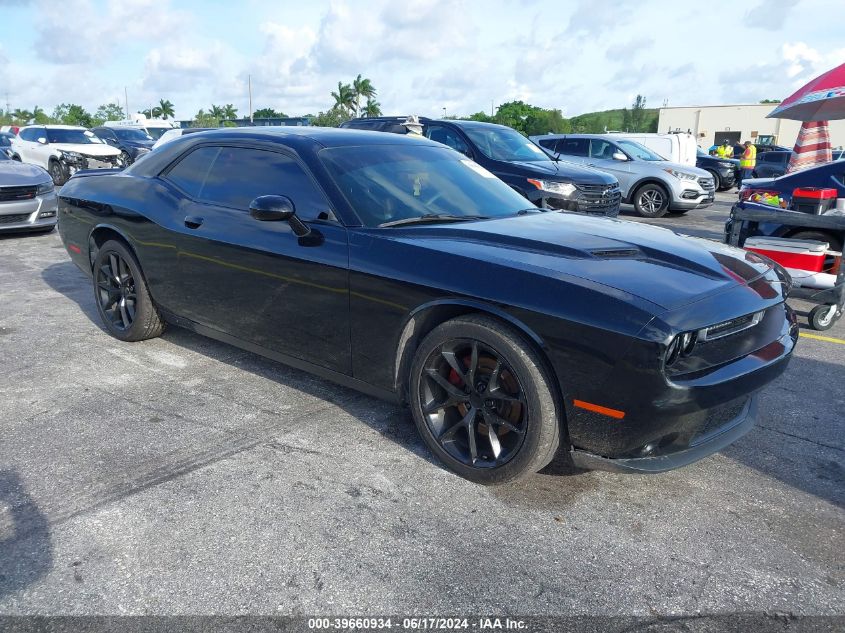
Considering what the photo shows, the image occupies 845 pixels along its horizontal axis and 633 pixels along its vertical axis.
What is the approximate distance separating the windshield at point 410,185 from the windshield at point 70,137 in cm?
1729

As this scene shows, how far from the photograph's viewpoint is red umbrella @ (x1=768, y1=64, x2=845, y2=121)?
7618 mm

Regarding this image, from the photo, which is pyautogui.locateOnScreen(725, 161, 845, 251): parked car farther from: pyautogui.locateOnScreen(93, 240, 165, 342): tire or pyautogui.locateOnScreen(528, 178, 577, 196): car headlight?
pyautogui.locateOnScreen(93, 240, 165, 342): tire

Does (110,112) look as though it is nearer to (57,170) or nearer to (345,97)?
(345,97)

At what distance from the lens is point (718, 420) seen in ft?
9.39

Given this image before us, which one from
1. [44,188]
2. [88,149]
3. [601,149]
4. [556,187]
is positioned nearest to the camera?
[556,187]

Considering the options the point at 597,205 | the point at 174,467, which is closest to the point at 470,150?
the point at 597,205

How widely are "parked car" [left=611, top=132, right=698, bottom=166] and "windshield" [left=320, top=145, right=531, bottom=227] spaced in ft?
45.3

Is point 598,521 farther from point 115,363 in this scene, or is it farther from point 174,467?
point 115,363

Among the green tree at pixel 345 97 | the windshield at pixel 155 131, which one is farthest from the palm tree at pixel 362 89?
the windshield at pixel 155 131

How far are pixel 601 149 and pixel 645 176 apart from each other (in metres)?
1.22

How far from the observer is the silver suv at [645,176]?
13.5m

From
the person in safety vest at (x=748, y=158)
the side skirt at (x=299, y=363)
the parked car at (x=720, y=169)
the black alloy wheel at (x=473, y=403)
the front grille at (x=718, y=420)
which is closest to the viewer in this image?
the front grille at (x=718, y=420)

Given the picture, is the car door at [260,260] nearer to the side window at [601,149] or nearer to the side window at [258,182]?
the side window at [258,182]

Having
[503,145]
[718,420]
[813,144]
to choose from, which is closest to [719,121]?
[813,144]
